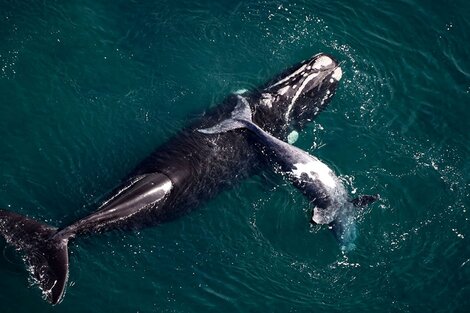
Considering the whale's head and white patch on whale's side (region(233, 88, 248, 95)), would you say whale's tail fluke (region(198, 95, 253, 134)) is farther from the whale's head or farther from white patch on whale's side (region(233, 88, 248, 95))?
white patch on whale's side (region(233, 88, 248, 95))

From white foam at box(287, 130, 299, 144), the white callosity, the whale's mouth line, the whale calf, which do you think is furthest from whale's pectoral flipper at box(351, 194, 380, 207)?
the whale's mouth line

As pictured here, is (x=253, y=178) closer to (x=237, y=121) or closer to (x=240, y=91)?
(x=237, y=121)

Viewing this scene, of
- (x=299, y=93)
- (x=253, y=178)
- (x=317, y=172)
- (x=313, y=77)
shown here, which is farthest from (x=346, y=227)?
(x=313, y=77)

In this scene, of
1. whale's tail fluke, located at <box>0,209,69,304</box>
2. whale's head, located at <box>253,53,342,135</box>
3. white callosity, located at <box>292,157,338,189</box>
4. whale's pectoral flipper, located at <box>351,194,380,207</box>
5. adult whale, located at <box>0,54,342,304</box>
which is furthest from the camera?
whale's head, located at <box>253,53,342,135</box>

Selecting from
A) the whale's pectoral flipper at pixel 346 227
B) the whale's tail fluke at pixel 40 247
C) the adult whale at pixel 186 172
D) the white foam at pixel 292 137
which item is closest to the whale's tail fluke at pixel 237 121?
the adult whale at pixel 186 172

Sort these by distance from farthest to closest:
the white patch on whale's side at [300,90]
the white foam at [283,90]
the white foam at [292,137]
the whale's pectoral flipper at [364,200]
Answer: the white foam at [283,90]
the white patch on whale's side at [300,90]
the white foam at [292,137]
the whale's pectoral flipper at [364,200]

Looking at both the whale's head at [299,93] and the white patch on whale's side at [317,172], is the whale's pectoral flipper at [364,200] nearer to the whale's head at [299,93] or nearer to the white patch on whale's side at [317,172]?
the white patch on whale's side at [317,172]
